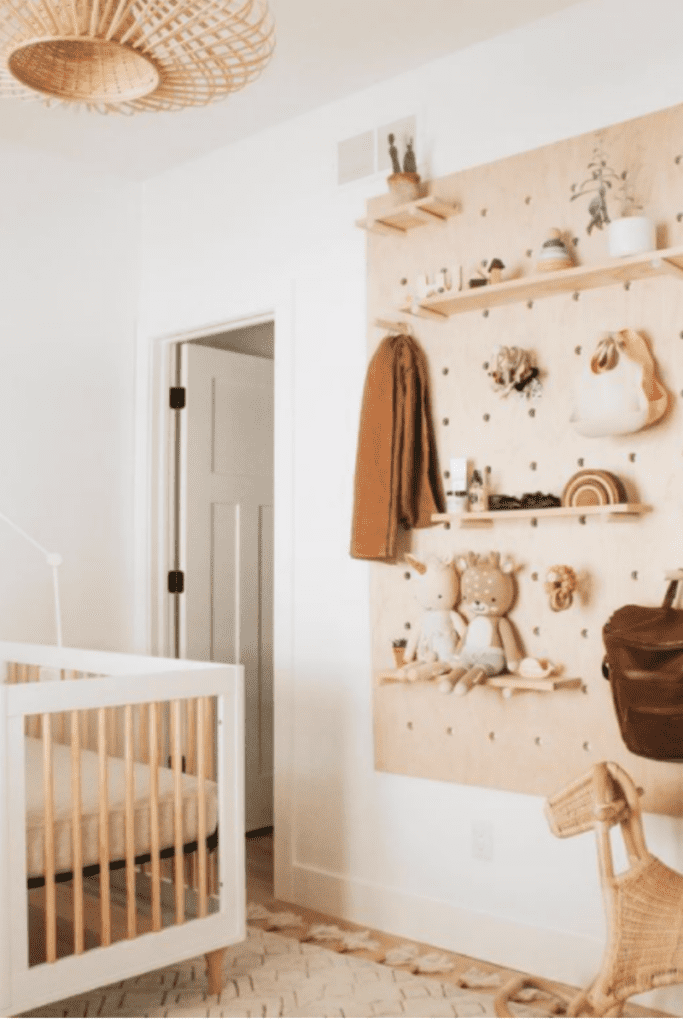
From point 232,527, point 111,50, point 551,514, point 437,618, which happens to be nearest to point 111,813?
point 437,618

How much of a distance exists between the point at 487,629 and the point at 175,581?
5.08 feet

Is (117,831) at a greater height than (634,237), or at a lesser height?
lesser

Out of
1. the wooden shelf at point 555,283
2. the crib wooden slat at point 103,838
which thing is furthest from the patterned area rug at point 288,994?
the wooden shelf at point 555,283

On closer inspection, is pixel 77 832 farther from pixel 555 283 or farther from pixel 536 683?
pixel 555 283

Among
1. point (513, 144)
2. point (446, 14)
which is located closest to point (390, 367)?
point (513, 144)

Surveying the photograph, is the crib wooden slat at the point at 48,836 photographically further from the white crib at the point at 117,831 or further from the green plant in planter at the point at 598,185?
the green plant in planter at the point at 598,185

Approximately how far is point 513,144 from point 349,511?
111 centimetres

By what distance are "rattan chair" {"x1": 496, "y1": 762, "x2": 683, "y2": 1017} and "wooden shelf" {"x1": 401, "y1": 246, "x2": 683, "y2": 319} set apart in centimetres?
111

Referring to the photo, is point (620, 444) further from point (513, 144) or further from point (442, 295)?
point (513, 144)

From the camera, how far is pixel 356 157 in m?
3.22

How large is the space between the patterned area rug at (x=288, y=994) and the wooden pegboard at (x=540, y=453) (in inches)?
20.6

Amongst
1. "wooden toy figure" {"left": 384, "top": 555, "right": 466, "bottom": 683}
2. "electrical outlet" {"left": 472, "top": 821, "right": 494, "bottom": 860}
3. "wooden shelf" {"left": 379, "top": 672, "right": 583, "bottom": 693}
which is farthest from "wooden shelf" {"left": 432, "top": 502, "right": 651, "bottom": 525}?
"electrical outlet" {"left": 472, "top": 821, "right": 494, "bottom": 860}

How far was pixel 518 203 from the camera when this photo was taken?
282 cm

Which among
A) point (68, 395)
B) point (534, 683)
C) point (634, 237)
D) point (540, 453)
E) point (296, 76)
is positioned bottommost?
point (534, 683)
